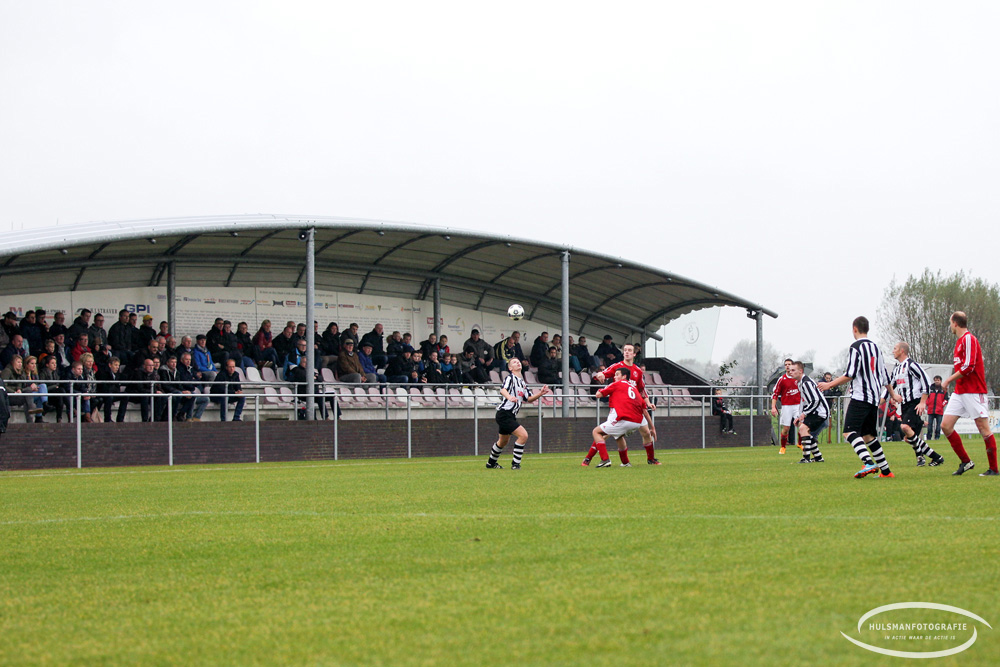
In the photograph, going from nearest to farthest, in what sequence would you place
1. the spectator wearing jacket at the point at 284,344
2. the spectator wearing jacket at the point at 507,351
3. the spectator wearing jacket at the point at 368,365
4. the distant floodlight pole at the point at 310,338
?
the distant floodlight pole at the point at 310,338, the spectator wearing jacket at the point at 284,344, the spectator wearing jacket at the point at 368,365, the spectator wearing jacket at the point at 507,351

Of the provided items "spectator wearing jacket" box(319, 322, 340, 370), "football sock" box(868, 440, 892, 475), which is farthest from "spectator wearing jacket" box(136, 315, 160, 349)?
"football sock" box(868, 440, 892, 475)

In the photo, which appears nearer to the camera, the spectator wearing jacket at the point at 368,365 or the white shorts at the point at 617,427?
the white shorts at the point at 617,427

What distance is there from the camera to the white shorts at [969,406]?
12.4 metres

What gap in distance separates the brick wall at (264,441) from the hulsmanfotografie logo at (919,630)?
1856 centimetres

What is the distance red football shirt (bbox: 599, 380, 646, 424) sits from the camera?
53.7 feet

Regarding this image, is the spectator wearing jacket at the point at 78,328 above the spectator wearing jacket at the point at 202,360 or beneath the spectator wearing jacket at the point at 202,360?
above

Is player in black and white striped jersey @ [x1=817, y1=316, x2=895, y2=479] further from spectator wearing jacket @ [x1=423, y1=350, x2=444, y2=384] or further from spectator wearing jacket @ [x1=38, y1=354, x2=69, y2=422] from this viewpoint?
spectator wearing jacket @ [x1=423, y1=350, x2=444, y2=384]

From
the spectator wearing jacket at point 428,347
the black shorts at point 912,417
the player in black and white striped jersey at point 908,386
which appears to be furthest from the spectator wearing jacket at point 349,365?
the black shorts at point 912,417

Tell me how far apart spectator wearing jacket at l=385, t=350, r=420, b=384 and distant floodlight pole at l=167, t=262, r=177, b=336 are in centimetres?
645

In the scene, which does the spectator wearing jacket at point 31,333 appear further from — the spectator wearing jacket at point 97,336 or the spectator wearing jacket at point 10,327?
the spectator wearing jacket at point 97,336

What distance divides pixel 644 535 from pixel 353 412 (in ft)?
63.3

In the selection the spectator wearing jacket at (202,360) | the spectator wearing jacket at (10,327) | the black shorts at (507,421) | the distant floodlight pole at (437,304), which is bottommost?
the black shorts at (507,421)

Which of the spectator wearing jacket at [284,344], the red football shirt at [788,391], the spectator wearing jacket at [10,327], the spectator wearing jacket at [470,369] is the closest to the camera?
the red football shirt at [788,391]

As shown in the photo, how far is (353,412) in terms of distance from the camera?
25.8 metres
